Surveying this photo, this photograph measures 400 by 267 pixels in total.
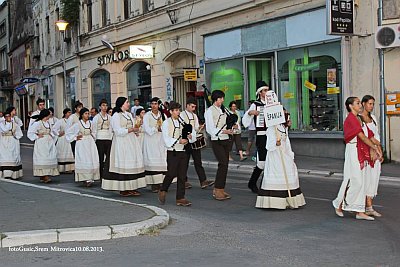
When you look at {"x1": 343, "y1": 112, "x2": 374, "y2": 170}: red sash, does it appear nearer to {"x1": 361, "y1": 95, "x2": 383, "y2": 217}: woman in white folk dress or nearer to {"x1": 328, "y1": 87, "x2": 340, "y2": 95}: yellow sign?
{"x1": 361, "y1": 95, "x2": 383, "y2": 217}: woman in white folk dress

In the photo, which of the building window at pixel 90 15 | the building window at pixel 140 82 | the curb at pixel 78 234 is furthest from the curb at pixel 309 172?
the building window at pixel 90 15

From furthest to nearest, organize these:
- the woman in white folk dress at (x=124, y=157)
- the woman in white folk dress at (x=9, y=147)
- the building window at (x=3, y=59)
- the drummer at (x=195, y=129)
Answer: the building window at (x=3, y=59) < the woman in white folk dress at (x=9, y=147) < the woman in white folk dress at (x=124, y=157) < the drummer at (x=195, y=129)

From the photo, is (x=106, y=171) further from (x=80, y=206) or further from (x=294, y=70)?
(x=294, y=70)

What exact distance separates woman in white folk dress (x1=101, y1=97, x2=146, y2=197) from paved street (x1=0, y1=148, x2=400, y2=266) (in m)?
1.58

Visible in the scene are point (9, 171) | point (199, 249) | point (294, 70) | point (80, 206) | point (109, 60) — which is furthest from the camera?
point (109, 60)

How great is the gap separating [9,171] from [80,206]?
6.87 m

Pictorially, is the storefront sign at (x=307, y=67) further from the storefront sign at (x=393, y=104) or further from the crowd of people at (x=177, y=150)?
the crowd of people at (x=177, y=150)

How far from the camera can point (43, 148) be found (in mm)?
14984

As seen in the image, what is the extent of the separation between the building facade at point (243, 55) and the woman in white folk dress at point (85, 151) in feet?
23.5

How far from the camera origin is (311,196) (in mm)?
11305

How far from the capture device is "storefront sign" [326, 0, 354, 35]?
52.9ft

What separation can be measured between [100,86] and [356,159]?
25171mm

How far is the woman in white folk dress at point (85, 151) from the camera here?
44.9 ft

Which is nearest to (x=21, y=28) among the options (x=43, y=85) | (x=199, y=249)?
(x=43, y=85)
